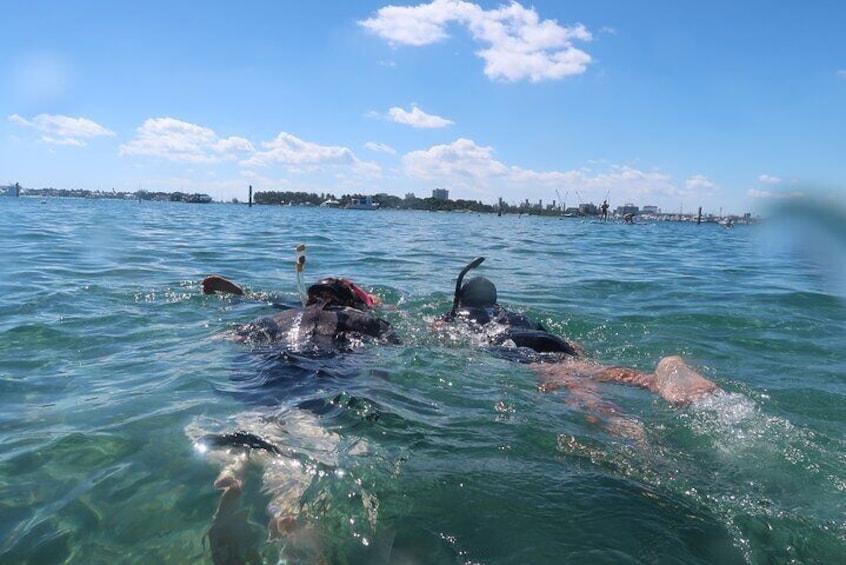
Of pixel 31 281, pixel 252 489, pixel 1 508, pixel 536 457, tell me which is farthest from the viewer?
pixel 31 281

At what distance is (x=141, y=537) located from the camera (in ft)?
9.10

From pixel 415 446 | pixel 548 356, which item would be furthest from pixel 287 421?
pixel 548 356

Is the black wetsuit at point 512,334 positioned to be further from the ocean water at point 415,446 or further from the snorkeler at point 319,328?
the snorkeler at point 319,328

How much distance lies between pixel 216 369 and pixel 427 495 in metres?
2.92

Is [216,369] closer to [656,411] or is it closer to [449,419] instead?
[449,419]

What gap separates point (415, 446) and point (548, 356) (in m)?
2.47

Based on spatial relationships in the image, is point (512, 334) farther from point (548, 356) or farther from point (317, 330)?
point (317, 330)

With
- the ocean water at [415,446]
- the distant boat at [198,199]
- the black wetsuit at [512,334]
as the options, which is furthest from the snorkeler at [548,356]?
the distant boat at [198,199]

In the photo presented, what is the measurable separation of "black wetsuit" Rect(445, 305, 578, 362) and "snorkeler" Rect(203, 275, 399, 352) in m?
1.02

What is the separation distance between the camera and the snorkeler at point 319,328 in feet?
18.8

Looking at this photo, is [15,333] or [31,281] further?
[31,281]

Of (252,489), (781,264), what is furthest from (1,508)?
(781,264)

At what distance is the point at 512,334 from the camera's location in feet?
20.1

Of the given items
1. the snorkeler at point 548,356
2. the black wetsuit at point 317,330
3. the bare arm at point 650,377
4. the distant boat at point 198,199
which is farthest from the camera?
the distant boat at point 198,199
